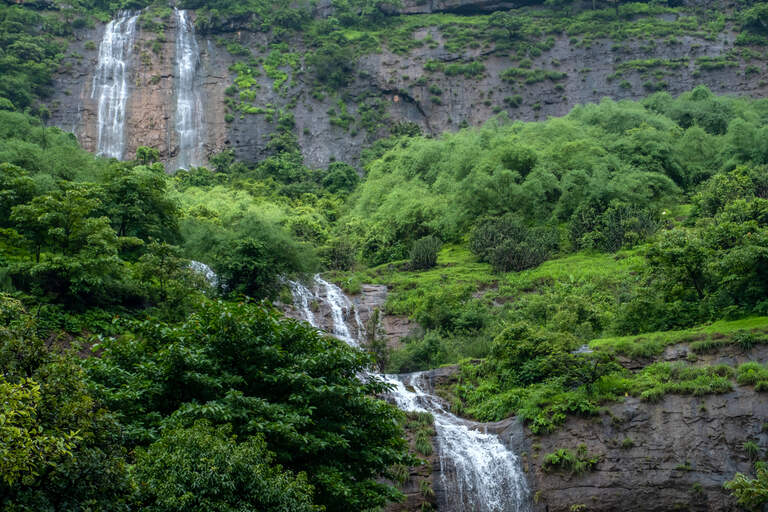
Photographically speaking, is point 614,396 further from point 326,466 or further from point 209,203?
point 209,203

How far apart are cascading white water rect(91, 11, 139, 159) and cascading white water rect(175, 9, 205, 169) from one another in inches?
183

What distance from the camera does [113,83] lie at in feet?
225

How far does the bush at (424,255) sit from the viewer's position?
40.5 metres

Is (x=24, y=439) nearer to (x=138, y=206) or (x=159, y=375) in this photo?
(x=159, y=375)

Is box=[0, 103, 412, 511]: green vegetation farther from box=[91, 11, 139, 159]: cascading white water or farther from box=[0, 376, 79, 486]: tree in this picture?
box=[91, 11, 139, 159]: cascading white water

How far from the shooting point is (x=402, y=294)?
36.5m

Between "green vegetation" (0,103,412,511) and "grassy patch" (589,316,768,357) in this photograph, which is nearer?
"green vegetation" (0,103,412,511)

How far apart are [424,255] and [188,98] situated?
3882 centimetres

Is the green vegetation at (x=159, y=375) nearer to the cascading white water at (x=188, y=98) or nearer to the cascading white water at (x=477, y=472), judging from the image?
the cascading white water at (x=477, y=472)

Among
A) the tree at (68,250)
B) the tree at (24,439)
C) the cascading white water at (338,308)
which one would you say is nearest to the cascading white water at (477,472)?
the cascading white water at (338,308)

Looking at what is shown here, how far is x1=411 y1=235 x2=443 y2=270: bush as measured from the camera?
40.5 m

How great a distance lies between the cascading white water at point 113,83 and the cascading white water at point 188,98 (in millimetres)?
4639

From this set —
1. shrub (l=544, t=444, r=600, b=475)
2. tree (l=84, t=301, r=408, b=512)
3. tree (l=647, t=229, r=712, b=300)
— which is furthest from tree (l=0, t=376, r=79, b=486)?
tree (l=647, t=229, r=712, b=300)

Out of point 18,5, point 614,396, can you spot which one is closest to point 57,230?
point 614,396
